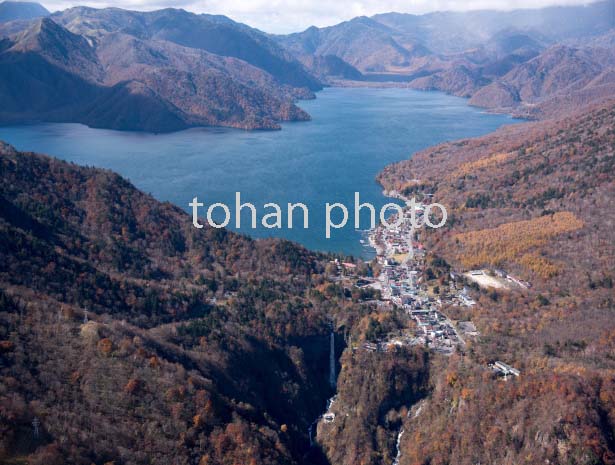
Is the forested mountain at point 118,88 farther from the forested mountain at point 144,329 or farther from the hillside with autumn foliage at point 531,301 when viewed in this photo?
the forested mountain at point 144,329

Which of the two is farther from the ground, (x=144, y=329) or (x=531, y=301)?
(x=531, y=301)

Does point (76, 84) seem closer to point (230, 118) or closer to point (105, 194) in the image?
point (230, 118)

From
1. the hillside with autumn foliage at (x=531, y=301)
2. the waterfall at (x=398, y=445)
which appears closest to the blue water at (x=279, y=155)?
the hillside with autumn foliage at (x=531, y=301)

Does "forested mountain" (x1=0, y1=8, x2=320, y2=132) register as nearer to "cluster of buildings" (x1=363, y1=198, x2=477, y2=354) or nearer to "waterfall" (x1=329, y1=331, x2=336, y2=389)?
"cluster of buildings" (x1=363, y1=198, x2=477, y2=354)

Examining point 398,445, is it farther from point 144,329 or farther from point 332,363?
point 144,329

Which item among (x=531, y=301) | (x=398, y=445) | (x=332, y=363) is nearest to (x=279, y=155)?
(x=531, y=301)

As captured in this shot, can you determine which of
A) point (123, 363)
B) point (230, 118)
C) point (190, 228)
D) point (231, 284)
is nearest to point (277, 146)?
point (230, 118)

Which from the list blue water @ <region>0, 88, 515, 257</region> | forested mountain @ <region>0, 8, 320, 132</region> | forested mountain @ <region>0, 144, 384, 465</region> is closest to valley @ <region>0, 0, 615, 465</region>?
forested mountain @ <region>0, 144, 384, 465</region>

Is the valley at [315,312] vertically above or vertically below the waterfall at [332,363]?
above
